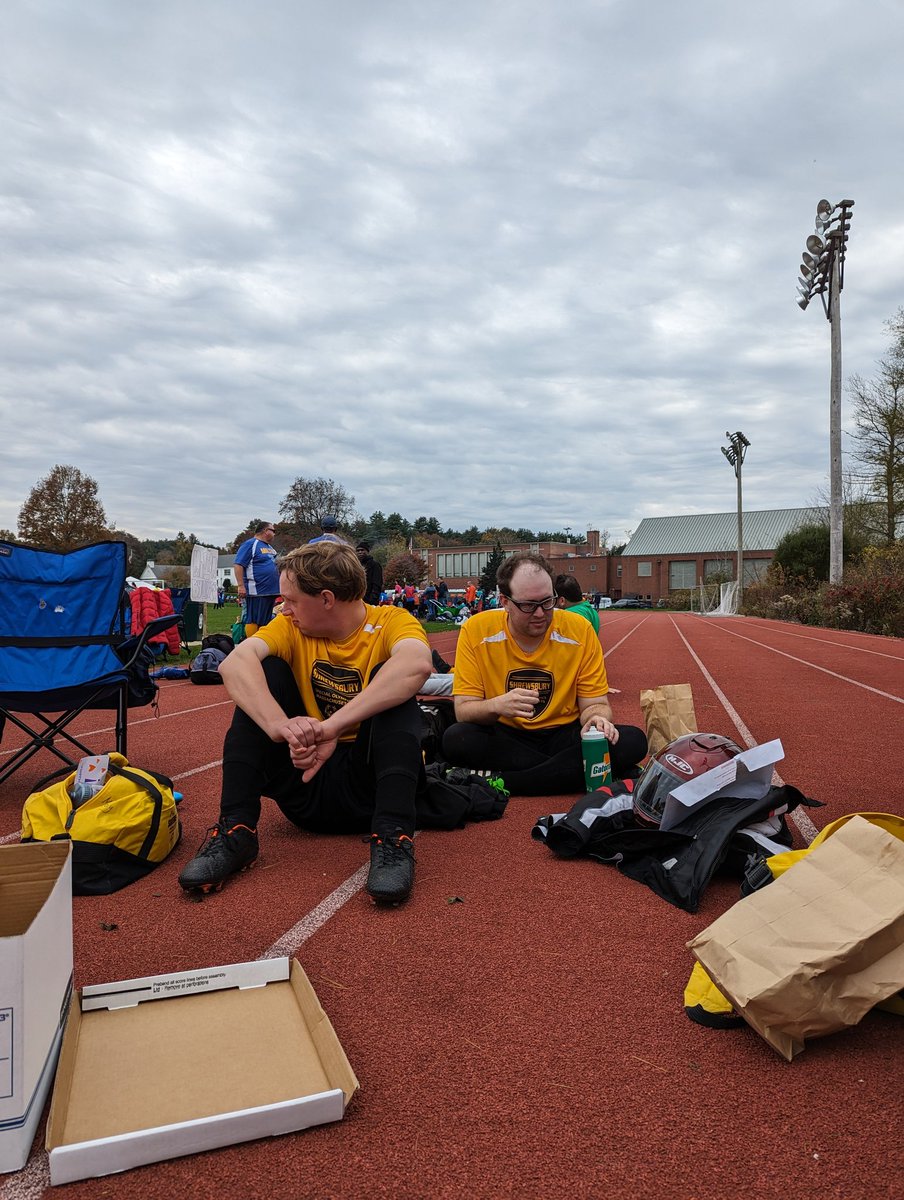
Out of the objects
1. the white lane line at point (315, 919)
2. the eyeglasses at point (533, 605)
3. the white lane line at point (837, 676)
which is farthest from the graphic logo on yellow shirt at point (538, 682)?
the white lane line at point (837, 676)

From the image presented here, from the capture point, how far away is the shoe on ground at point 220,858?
2.84 meters

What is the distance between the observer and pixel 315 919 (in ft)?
8.81

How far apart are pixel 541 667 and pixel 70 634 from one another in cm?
278

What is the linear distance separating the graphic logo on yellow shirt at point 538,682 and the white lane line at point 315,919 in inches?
53.0

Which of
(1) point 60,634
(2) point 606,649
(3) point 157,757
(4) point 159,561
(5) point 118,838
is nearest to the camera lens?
(5) point 118,838

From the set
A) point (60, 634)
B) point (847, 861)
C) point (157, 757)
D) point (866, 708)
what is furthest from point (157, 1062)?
point (866, 708)

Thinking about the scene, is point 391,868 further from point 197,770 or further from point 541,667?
point 197,770

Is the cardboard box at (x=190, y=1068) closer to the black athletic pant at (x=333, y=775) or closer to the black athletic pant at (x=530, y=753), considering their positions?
the black athletic pant at (x=333, y=775)

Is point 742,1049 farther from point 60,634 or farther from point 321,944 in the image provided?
point 60,634

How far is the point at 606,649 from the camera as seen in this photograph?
53.7ft

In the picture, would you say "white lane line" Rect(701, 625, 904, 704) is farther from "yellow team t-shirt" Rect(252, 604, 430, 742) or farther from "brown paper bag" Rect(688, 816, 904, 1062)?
"brown paper bag" Rect(688, 816, 904, 1062)

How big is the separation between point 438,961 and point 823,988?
1071 millimetres

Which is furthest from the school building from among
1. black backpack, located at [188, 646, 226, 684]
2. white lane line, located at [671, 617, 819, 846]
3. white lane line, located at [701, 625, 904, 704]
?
black backpack, located at [188, 646, 226, 684]

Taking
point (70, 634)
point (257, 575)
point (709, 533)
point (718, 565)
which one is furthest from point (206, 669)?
point (709, 533)
